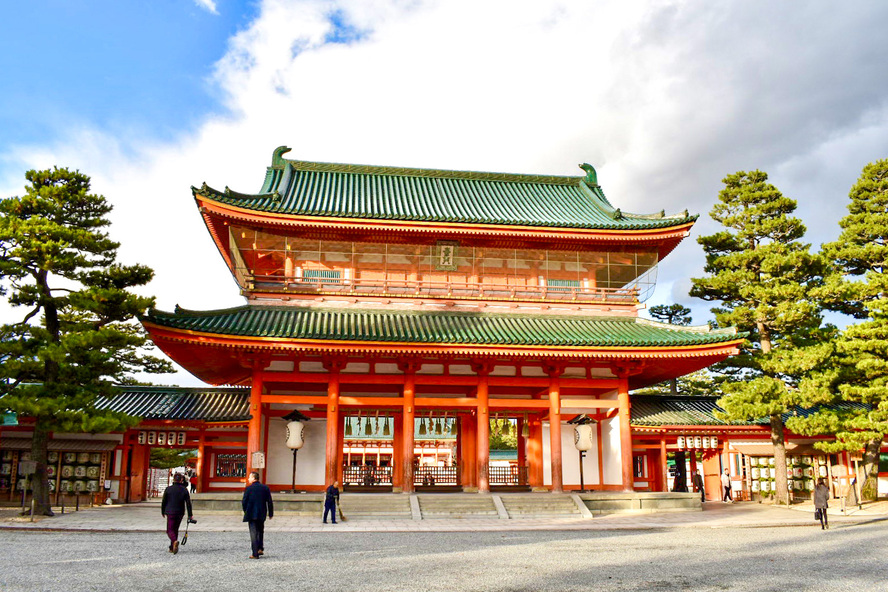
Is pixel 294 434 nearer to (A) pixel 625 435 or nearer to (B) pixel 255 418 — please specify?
(B) pixel 255 418

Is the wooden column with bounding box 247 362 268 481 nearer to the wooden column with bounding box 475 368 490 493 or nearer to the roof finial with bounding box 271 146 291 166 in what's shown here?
the wooden column with bounding box 475 368 490 493

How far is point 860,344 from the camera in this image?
1099 inches

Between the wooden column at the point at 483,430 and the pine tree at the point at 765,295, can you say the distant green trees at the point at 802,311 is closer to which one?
the pine tree at the point at 765,295

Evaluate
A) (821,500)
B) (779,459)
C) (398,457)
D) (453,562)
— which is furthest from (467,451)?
(453,562)

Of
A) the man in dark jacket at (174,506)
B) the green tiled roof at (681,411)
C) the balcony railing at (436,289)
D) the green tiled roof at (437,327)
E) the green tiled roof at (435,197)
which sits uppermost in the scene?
the green tiled roof at (435,197)

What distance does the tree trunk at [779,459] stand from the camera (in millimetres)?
29062

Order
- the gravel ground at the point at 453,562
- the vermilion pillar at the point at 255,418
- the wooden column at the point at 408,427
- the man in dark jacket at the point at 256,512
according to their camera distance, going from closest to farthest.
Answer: the gravel ground at the point at 453,562 → the man in dark jacket at the point at 256,512 → the vermilion pillar at the point at 255,418 → the wooden column at the point at 408,427

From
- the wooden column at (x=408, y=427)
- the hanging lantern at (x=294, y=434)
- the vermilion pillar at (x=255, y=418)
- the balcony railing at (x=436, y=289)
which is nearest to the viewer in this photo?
the vermilion pillar at (x=255, y=418)

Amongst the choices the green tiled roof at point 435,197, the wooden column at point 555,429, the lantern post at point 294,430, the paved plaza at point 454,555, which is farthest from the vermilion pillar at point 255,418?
the wooden column at point 555,429

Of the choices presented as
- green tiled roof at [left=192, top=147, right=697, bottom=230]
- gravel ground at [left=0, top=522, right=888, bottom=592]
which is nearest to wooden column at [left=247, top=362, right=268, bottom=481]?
gravel ground at [left=0, top=522, right=888, bottom=592]

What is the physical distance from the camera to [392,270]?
2845 cm

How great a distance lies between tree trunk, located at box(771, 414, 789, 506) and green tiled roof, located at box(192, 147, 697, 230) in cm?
1030

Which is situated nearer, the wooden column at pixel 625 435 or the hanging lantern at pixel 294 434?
the hanging lantern at pixel 294 434

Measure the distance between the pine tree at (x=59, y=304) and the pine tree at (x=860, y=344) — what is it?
89.7 ft
